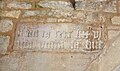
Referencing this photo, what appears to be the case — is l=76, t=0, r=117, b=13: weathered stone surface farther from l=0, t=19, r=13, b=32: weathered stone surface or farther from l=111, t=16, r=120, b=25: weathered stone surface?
l=0, t=19, r=13, b=32: weathered stone surface

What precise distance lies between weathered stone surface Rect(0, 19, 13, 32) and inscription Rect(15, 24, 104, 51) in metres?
0.09

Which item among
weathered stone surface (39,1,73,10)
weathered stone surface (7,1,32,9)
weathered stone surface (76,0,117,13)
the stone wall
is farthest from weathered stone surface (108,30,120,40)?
weathered stone surface (7,1,32,9)

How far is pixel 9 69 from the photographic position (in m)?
2.53

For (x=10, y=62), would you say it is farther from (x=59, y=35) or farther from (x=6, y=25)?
(x=59, y=35)

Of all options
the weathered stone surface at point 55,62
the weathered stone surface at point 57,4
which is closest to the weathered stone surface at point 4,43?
the weathered stone surface at point 55,62

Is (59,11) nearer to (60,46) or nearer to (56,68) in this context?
(60,46)

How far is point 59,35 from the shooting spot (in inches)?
105

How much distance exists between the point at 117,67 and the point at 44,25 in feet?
2.66

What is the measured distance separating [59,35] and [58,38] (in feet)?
0.11

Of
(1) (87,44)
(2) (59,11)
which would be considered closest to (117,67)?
(1) (87,44)

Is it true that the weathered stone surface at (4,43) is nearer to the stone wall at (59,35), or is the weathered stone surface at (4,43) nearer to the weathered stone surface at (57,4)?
the stone wall at (59,35)

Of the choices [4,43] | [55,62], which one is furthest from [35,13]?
[55,62]

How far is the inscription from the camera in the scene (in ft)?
8.60

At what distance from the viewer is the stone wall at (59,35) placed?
8.36 feet
